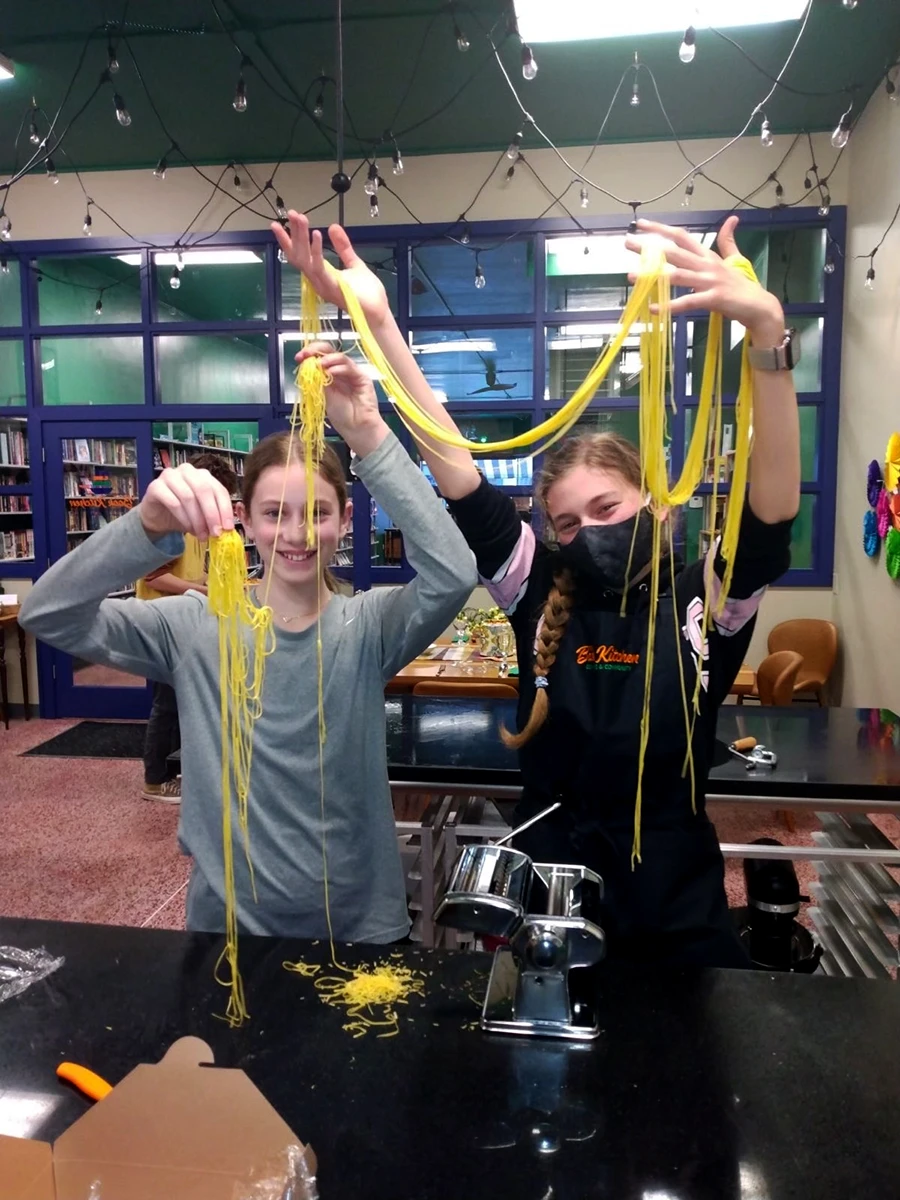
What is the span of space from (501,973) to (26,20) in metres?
5.33

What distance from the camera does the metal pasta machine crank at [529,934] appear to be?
3.20ft

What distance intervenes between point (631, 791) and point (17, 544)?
6632 millimetres

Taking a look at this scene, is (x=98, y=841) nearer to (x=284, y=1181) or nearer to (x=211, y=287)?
(x=284, y=1181)

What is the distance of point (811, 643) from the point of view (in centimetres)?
551

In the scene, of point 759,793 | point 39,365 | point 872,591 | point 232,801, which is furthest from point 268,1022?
point 39,365

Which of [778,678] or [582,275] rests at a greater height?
[582,275]

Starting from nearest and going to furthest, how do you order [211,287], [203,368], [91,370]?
[211,287] → [91,370] → [203,368]

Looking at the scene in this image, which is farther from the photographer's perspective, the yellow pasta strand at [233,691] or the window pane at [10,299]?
the window pane at [10,299]

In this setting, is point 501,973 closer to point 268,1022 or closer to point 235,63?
point 268,1022

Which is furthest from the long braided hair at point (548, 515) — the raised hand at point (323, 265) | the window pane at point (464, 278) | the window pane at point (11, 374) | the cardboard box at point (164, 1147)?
the window pane at point (11, 374)

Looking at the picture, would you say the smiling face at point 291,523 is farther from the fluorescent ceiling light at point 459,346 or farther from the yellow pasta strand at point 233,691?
the fluorescent ceiling light at point 459,346

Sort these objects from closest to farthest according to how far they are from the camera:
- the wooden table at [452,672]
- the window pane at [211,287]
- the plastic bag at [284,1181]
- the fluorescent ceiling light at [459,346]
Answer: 1. the plastic bag at [284,1181]
2. the wooden table at [452,672]
3. the fluorescent ceiling light at [459,346]
4. the window pane at [211,287]

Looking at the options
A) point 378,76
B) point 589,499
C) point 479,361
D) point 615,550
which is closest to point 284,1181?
point 615,550

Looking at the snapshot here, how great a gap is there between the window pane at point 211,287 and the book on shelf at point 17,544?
2.13 meters
